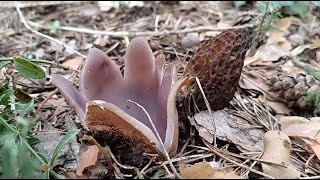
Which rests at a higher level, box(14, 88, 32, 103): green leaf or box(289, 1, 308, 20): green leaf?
box(289, 1, 308, 20): green leaf

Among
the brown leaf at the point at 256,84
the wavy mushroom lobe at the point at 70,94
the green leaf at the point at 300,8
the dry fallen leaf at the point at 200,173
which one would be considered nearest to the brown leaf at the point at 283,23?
the green leaf at the point at 300,8

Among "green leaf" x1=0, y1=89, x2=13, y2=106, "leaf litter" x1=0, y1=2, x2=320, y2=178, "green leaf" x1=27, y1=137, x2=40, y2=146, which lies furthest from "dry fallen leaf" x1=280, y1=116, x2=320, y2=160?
"green leaf" x1=0, y1=89, x2=13, y2=106

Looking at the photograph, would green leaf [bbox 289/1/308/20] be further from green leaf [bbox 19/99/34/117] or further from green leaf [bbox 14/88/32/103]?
green leaf [bbox 19/99/34/117]

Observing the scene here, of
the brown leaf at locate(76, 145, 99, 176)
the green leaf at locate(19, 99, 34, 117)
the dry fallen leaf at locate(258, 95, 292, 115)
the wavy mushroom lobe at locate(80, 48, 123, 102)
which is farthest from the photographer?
the dry fallen leaf at locate(258, 95, 292, 115)

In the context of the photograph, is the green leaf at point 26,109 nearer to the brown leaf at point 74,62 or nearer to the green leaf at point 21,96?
the green leaf at point 21,96

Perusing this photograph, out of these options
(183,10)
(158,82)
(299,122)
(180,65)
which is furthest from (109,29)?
(299,122)

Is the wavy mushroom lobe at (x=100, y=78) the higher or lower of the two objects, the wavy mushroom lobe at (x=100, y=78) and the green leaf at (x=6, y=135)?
the higher
